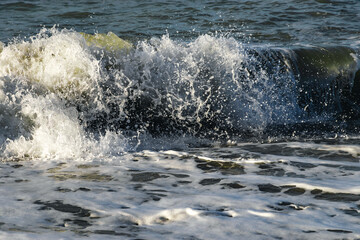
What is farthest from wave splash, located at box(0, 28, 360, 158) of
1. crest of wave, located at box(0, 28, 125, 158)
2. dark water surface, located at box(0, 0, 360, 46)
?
dark water surface, located at box(0, 0, 360, 46)

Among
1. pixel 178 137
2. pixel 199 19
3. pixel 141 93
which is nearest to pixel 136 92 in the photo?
pixel 141 93

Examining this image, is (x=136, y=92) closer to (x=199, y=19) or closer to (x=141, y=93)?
A: (x=141, y=93)

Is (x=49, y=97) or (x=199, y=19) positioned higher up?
(x=199, y=19)

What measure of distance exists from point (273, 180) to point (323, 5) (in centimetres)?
836

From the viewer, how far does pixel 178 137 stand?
17.5ft

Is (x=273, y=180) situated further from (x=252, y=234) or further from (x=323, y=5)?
(x=323, y=5)

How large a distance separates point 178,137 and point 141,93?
0.71 m

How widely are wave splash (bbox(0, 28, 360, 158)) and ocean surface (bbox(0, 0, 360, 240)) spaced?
14mm

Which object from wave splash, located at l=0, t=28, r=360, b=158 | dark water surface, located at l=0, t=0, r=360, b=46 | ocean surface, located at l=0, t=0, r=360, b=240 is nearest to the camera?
ocean surface, located at l=0, t=0, r=360, b=240

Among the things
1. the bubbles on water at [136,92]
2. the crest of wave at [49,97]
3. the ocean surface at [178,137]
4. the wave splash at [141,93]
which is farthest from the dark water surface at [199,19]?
the crest of wave at [49,97]

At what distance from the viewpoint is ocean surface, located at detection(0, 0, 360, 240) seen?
3018 millimetres

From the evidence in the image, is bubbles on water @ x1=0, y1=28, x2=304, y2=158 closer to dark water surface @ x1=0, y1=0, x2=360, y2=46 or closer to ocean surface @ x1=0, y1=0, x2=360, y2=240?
ocean surface @ x1=0, y1=0, x2=360, y2=240

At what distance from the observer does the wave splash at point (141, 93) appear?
5.14 meters

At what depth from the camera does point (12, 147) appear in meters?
4.77
